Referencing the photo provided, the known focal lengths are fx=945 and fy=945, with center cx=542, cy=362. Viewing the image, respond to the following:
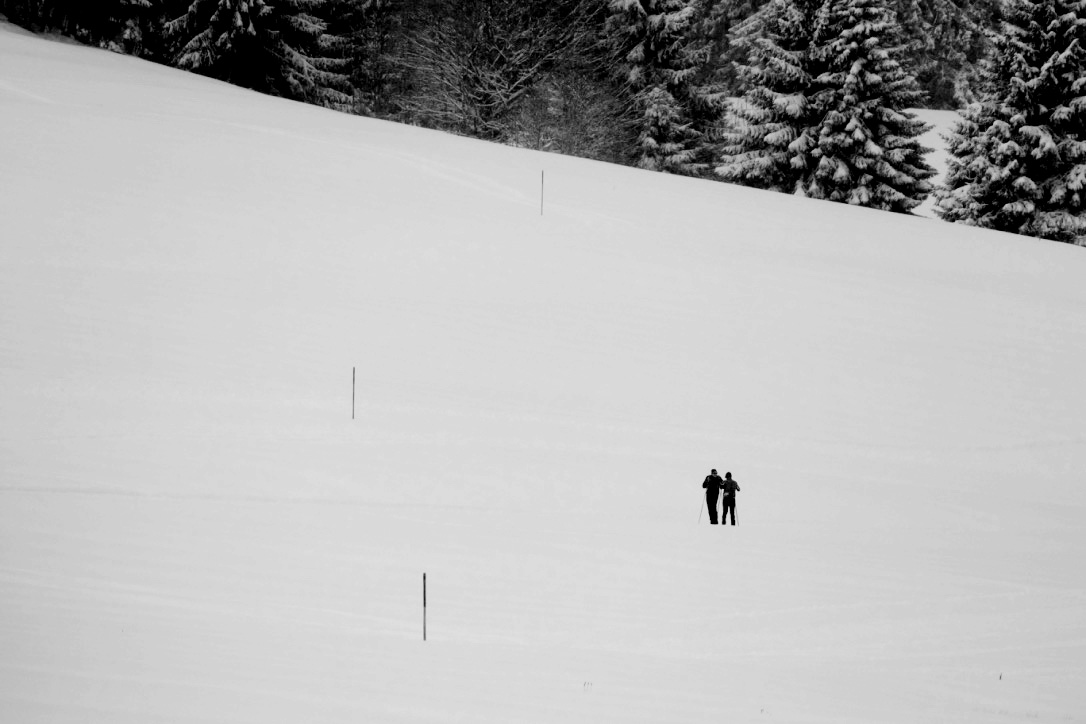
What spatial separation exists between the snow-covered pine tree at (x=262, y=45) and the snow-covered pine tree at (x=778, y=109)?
47.8ft

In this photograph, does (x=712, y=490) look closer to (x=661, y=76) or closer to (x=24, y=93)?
(x=24, y=93)

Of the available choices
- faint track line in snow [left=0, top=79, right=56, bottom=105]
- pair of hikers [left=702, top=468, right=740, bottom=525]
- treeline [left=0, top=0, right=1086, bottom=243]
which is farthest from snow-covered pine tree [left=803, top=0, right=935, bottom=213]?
faint track line in snow [left=0, top=79, right=56, bottom=105]

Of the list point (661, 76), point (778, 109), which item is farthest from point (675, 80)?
point (778, 109)

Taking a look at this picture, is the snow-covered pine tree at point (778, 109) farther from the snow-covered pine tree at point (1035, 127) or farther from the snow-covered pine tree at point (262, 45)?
the snow-covered pine tree at point (262, 45)

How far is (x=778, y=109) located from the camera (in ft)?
96.6

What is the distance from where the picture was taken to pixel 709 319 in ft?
59.0

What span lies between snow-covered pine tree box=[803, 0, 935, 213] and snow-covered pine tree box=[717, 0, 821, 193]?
1.58 feet

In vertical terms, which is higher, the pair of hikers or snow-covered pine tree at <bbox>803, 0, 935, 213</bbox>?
snow-covered pine tree at <bbox>803, 0, 935, 213</bbox>

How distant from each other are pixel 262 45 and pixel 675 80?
14.7 metres

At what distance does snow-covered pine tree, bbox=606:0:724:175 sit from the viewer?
1347 inches

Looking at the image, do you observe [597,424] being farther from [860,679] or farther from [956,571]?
[860,679]

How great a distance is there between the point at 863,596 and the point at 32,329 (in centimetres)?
1204

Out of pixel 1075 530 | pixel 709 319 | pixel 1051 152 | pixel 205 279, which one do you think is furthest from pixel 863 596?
pixel 1051 152

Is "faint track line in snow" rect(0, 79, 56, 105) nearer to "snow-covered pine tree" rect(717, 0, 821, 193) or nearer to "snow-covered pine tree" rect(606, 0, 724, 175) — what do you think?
"snow-covered pine tree" rect(606, 0, 724, 175)
